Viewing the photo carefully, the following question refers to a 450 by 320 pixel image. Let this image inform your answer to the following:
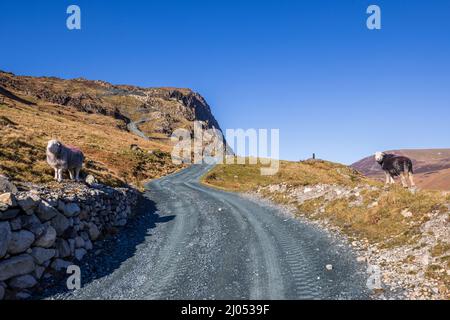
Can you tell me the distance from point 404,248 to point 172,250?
31.2 feet

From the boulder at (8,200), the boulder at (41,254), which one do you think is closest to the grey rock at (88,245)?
the boulder at (41,254)

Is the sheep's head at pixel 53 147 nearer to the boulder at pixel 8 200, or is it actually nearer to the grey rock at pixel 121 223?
the grey rock at pixel 121 223

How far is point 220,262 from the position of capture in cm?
1334

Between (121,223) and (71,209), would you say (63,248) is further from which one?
(121,223)

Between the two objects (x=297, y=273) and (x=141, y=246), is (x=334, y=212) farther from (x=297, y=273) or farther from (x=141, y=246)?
(x=141, y=246)

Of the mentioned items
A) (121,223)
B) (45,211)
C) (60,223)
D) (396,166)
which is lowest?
(121,223)

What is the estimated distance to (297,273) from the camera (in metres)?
11.9

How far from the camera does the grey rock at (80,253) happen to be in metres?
13.2

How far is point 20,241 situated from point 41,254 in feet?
3.21

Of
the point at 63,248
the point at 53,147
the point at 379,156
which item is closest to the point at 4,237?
the point at 63,248

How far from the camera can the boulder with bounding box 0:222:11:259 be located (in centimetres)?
988

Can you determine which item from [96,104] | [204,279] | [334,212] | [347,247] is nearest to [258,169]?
[334,212]

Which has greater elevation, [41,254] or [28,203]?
[28,203]

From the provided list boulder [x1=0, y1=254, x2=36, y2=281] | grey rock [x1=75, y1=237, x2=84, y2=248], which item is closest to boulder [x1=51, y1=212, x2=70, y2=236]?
grey rock [x1=75, y1=237, x2=84, y2=248]
